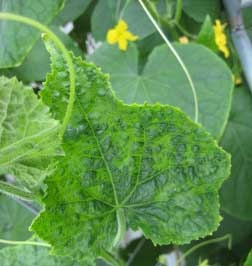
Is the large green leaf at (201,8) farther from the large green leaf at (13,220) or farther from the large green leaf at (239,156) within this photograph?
the large green leaf at (13,220)

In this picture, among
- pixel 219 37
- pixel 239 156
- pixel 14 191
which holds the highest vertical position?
pixel 14 191

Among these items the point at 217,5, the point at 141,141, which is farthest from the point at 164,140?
the point at 217,5

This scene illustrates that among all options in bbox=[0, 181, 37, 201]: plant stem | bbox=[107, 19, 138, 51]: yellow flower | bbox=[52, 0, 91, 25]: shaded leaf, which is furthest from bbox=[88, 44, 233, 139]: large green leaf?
bbox=[0, 181, 37, 201]: plant stem

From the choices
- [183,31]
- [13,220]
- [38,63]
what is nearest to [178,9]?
[183,31]

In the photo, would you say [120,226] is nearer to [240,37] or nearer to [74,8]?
[240,37]

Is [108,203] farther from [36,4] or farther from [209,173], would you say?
[36,4]

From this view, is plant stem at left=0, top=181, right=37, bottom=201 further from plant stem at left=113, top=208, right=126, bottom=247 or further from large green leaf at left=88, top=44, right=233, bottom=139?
large green leaf at left=88, top=44, right=233, bottom=139

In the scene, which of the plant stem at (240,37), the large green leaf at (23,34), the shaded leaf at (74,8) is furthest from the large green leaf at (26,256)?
the shaded leaf at (74,8)

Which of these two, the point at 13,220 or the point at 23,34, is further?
the point at 13,220
